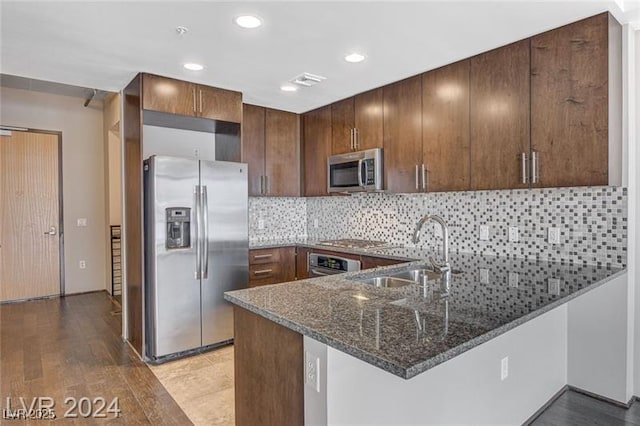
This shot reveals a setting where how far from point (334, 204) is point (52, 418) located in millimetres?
3220

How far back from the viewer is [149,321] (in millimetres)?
3270

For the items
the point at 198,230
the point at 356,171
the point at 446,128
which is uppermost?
the point at 446,128

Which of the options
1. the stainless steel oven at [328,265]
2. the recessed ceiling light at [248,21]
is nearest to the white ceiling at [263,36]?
the recessed ceiling light at [248,21]

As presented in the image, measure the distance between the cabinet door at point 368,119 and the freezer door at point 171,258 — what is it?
5.29 feet

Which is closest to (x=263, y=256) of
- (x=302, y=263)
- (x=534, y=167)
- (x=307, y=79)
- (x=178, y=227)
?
(x=302, y=263)

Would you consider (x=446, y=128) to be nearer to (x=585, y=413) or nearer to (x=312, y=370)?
(x=585, y=413)

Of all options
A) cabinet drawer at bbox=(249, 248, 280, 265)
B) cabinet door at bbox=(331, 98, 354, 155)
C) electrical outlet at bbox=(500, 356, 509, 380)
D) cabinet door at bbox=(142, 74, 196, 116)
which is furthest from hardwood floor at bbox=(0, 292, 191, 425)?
cabinet door at bbox=(331, 98, 354, 155)

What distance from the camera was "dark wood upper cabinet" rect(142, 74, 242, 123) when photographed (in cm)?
323

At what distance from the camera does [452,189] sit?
304cm

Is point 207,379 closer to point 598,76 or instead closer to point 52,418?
point 52,418

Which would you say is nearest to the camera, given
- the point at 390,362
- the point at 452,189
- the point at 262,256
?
the point at 390,362

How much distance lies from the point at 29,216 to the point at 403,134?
511 cm

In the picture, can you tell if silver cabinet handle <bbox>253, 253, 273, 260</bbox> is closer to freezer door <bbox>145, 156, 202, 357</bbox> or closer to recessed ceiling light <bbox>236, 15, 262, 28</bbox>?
freezer door <bbox>145, 156, 202, 357</bbox>

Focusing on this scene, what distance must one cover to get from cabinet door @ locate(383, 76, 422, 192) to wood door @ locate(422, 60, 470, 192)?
0.07m
